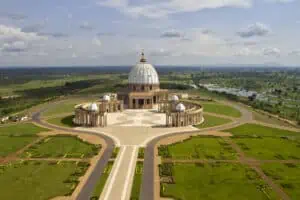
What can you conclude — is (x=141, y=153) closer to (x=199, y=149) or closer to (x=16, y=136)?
(x=199, y=149)

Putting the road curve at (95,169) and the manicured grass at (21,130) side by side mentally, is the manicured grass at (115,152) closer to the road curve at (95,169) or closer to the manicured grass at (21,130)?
the road curve at (95,169)

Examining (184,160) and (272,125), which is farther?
(272,125)

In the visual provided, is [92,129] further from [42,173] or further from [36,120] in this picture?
[42,173]

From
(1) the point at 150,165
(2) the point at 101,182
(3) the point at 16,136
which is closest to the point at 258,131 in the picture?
(1) the point at 150,165

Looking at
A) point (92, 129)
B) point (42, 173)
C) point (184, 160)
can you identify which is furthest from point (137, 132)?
point (42, 173)

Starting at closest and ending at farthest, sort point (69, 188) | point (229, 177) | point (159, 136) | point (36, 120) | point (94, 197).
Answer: point (94, 197) → point (69, 188) → point (229, 177) → point (159, 136) → point (36, 120)

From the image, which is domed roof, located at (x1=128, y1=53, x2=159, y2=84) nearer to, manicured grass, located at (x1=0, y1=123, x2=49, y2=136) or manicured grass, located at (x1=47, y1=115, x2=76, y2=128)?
manicured grass, located at (x1=47, y1=115, x2=76, y2=128)

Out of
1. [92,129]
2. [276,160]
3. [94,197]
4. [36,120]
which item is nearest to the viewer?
[94,197]

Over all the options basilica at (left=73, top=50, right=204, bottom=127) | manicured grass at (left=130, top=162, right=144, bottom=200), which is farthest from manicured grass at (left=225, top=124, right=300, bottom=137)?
manicured grass at (left=130, top=162, right=144, bottom=200)
